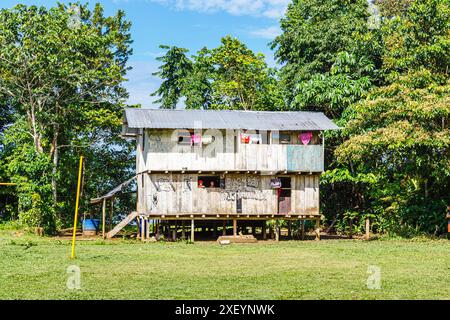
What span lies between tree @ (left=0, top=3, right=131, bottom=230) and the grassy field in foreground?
24.8 ft

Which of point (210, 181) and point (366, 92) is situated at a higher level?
point (366, 92)

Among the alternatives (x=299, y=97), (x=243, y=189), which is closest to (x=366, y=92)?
(x=299, y=97)

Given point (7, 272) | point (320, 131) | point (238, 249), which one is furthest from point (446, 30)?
point (7, 272)

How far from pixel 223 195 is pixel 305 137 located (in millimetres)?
4554

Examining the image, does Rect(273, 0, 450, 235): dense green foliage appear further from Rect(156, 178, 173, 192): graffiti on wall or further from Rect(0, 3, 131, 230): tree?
Rect(0, 3, 131, 230): tree

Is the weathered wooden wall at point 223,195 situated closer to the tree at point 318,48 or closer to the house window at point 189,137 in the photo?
the house window at point 189,137

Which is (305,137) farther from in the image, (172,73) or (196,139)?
(172,73)

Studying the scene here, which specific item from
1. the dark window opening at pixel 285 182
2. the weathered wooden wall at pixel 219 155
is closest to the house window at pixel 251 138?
the weathered wooden wall at pixel 219 155

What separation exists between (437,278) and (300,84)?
2084 cm

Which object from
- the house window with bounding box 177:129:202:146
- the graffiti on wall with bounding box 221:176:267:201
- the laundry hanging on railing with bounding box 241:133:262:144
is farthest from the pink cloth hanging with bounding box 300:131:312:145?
the house window with bounding box 177:129:202:146

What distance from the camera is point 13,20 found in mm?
33156

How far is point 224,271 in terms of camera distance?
700 inches

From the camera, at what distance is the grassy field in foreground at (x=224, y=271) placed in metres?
14.0
